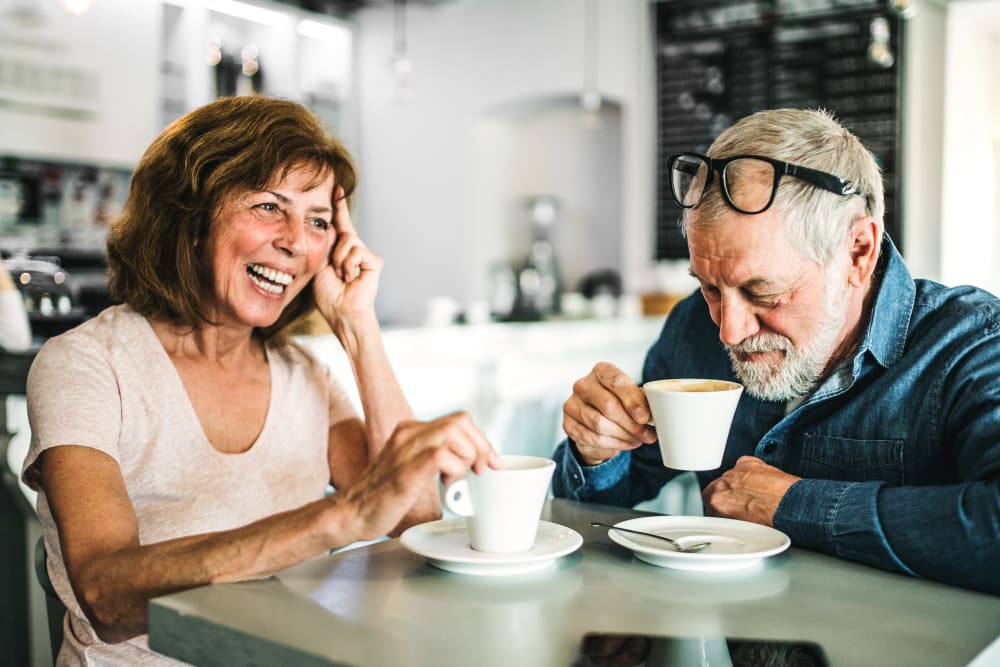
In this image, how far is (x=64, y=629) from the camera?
4.61 ft

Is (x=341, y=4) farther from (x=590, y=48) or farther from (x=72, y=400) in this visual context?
(x=72, y=400)

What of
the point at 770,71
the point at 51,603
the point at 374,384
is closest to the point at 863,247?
the point at 374,384

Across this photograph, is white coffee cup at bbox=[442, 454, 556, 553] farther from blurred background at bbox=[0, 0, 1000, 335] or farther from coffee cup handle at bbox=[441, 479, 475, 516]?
blurred background at bbox=[0, 0, 1000, 335]

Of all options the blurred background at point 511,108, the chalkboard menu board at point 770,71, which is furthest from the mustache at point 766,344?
the chalkboard menu board at point 770,71

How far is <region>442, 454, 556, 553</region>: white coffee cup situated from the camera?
1.03 m

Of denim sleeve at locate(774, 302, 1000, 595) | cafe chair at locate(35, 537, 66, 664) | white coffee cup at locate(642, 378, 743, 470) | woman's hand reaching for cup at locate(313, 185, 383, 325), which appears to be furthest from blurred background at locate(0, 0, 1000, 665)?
white coffee cup at locate(642, 378, 743, 470)

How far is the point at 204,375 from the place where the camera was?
5.07 feet

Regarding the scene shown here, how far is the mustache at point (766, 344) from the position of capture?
1345 millimetres

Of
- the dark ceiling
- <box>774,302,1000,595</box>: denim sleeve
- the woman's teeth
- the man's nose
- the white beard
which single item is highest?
the dark ceiling

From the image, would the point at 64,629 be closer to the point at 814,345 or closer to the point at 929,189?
the point at 814,345

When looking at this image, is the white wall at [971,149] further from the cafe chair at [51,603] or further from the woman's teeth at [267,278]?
the cafe chair at [51,603]

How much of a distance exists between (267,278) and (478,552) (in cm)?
71

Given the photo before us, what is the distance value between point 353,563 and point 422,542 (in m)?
0.08

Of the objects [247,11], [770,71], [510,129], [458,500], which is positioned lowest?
[458,500]
